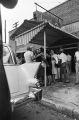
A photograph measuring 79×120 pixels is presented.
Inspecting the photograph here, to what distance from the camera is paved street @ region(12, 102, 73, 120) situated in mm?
3899

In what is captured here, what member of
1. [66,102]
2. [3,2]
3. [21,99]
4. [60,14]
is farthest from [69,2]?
[3,2]

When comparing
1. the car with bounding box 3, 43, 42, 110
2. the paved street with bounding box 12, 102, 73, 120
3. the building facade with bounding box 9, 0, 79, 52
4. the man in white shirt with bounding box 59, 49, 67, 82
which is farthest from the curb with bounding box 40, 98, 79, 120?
the building facade with bounding box 9, 0, 79, 52

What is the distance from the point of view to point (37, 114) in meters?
4.15

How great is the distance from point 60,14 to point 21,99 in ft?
31.7

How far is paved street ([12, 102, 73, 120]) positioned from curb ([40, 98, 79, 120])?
0.41 ft

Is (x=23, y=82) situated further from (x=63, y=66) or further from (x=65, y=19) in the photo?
(x=65, y=19)

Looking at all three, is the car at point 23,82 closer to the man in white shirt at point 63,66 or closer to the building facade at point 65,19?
the man in white shirt at point 63,66

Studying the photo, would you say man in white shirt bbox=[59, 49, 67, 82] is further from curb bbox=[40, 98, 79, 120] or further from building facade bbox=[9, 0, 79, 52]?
curb bbox=[40, 98, 79, 120]

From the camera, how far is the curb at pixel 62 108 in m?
4.00

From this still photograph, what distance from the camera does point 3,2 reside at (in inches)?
27.2

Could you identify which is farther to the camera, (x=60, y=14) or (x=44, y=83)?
Result: (x=60, y=14)

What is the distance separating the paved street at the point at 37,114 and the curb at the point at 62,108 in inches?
4.9

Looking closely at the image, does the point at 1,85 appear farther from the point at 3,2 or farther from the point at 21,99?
the point at 21,99

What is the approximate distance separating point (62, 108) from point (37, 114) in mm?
737
